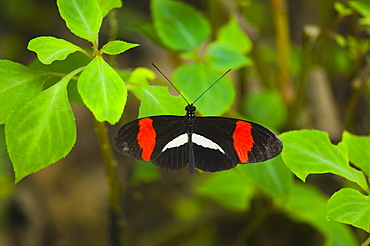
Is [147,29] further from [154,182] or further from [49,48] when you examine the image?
[154,182]

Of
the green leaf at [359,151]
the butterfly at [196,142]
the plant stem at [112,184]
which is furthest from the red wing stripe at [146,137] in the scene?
the green leaf at [359,151]

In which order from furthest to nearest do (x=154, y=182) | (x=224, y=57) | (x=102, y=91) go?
1. (x=154, y=182)
2. (x=224, y=57)
3. (x=102, y=91)

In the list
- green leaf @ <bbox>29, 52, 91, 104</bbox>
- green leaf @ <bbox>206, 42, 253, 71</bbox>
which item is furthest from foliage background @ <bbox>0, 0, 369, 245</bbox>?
green leaf @ <bbox>29, 52, 91, 104</bbox>

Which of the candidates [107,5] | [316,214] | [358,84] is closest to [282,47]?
[358,84]

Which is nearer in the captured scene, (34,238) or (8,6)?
(34,238)

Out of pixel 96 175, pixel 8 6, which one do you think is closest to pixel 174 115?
pixel 96 175

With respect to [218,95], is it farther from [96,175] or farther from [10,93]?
[96,175]
